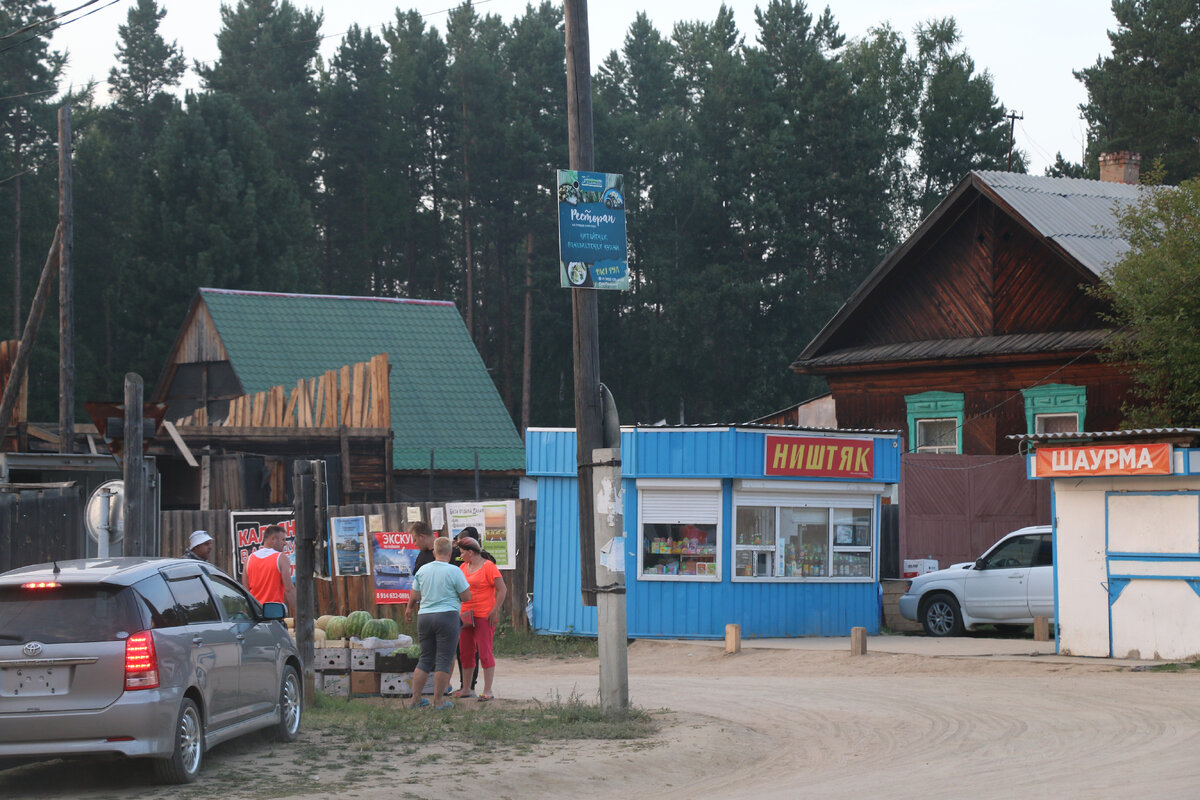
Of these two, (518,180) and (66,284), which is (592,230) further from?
(518,180)

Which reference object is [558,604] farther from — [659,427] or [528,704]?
[528,704]

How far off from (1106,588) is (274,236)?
4360cm

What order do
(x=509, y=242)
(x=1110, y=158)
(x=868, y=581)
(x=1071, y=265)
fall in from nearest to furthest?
(x=868, y=581)
(x=1071, y=265)
(x=1110, y=158)
(x=509, y=242)

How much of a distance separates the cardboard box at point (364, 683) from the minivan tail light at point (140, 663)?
6173mm

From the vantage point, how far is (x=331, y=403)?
1141 inches

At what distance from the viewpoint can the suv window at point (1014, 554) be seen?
21984mm

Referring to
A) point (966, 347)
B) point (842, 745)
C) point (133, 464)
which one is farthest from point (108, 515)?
point (966, 347)

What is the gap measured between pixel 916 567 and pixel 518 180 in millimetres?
40669

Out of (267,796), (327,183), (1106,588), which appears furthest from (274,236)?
(267,796)

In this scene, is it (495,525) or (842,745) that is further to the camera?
(495,525)

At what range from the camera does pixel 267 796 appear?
952cm

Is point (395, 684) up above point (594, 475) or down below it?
below

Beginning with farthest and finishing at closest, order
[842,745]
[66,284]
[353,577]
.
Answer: [66,284], [353,577], [842,745]

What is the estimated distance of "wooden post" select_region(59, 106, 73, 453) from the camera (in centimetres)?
2700
